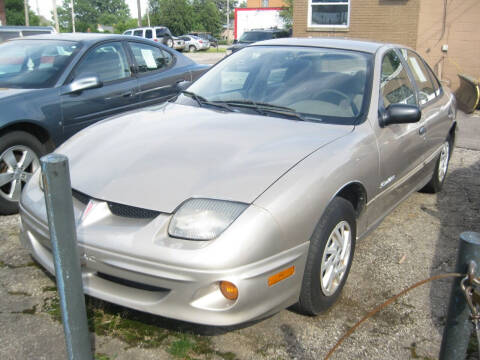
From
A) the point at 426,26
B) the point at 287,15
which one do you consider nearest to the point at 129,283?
the point at 426,26

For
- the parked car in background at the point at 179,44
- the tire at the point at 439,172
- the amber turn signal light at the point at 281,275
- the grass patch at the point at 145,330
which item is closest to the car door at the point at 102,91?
the grass patch at the point at 145,330

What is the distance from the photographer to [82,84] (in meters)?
4.74

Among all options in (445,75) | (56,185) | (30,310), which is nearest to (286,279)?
(56,185)

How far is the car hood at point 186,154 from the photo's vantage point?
8.19 ft

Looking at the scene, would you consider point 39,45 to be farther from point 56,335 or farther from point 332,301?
point 332,301

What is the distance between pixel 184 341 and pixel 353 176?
1344 mm

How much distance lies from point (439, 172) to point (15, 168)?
157 inches

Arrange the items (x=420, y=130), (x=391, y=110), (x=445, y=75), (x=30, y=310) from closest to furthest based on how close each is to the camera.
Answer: (x=30, y=310) < (x=391, y=110) < (x=420, y=130) < (x=445, y=75)

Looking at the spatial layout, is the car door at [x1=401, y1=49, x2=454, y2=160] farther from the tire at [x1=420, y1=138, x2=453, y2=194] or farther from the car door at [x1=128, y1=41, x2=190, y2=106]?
the car door at [x1=128, y1=41, x2=190, y2=106]

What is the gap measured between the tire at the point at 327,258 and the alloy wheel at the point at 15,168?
280 cm

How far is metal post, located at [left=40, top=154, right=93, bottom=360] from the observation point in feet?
5.97

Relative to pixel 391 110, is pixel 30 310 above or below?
below

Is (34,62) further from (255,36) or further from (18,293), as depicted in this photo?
(255,36)

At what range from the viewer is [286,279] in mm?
2447
